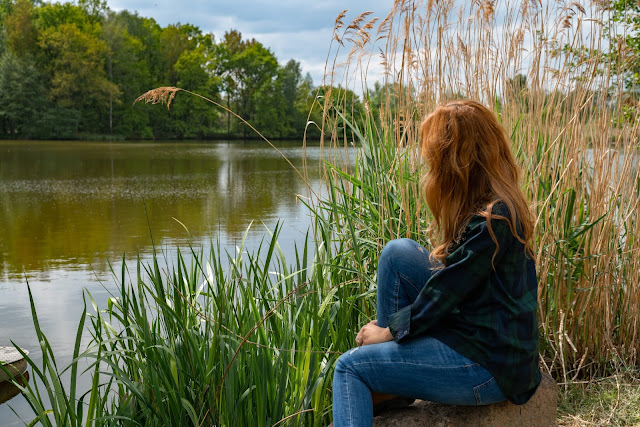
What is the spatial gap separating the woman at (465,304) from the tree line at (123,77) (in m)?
34.4

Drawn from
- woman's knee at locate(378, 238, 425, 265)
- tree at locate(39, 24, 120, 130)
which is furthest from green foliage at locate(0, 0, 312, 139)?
woman's knee at locate(378, 238, 425, 265)

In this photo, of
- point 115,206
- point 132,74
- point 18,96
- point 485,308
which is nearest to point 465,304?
point 485,308

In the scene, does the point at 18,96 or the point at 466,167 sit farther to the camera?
the point at 18,96

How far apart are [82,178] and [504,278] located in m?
14.1

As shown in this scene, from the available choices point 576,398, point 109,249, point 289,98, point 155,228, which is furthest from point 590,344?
point 289,98

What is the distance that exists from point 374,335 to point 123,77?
4480 centimetres

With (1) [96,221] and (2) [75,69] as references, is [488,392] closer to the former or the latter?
(1) [96,221]

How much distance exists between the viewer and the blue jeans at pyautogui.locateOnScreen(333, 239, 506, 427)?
1438 millimetres

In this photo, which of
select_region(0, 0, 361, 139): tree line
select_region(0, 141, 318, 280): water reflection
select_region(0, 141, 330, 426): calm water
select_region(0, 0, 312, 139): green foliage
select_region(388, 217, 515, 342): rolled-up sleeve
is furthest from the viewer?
select_region(0, 0, 312, 139): green foliage

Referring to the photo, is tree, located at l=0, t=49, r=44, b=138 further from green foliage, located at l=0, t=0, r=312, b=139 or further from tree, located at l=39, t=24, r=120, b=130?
tree, located at l=39, t=24, r=120, b=130

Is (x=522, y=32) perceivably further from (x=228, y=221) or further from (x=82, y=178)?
(x=82, y=178)

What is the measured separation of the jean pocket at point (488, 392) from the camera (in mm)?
1443

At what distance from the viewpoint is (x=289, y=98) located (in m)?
52.8

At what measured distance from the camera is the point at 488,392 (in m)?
1.46
